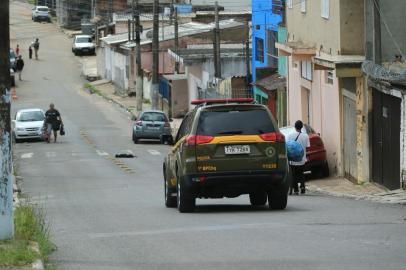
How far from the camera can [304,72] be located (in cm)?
3534

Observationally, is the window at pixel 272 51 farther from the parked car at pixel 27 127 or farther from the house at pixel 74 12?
the house at pixel 74 12

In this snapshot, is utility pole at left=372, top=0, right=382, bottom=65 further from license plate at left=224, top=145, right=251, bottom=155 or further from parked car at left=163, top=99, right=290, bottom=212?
license plate at left=224, top=145, right=251, bottom=155

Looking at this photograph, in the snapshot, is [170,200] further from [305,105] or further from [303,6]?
[305,105]

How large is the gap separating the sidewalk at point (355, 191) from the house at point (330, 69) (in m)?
0.66

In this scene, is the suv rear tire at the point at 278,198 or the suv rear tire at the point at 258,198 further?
the suv rear tire at the point at 258,198

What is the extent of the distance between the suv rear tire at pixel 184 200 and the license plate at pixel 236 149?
1068mm

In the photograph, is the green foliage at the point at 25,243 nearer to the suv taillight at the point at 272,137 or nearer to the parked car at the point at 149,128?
the suv taillight at the point at 272,137

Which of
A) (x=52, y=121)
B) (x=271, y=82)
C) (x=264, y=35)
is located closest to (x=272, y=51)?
(x=264, y=35)

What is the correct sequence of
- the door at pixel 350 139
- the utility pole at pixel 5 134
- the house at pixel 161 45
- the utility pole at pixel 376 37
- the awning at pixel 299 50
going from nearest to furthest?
the utility pole at pixel 5 134 < the utility pole at pixel 376 37 < the door at pixel 350 139 < the awning at pixel 299 50 < the house at pixel 161 45

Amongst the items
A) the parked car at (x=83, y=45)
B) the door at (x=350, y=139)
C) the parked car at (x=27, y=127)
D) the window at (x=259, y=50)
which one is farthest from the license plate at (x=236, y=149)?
the parked car at (x=83, y=45)

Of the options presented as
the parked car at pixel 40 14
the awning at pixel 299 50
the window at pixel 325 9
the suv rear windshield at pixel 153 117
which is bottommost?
the suv rear windshield at pixel 153 117

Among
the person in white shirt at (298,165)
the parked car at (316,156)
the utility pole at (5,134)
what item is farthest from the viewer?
the parked car at (316,156)

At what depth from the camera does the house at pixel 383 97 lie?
23.9 meters

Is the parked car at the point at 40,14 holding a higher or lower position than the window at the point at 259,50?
higher
